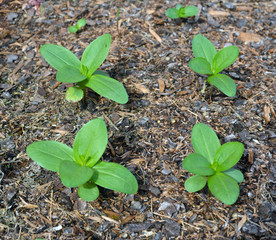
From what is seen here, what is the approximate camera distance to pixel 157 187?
2316mm

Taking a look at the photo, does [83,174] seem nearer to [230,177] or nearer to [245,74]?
[230,177]

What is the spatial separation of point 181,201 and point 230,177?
402mm

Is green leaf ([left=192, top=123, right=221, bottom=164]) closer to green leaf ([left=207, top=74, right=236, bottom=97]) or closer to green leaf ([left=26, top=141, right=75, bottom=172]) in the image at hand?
green leaf ([left=207, top=74, right=236, bottom=97])

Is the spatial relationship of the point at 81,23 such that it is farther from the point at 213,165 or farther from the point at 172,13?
the point at 213,165

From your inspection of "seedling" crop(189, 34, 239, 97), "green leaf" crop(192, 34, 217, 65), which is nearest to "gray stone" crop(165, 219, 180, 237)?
"seedling" crop(189, 34, 239, 97)

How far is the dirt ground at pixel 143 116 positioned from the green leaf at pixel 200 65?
32 centimetres

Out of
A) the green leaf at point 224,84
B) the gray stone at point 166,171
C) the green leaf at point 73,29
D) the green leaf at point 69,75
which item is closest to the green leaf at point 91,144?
the green leaf at point 69,75

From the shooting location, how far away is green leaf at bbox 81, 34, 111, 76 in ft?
8.61

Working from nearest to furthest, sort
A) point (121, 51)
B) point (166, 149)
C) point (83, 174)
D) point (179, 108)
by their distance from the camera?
point (83, 174) < point (166, 149) < point (179, 108) < point (121, 51)

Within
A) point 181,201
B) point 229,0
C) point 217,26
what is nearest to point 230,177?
point 181,201

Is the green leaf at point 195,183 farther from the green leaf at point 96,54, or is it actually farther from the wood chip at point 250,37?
the wood chip at point 250,37

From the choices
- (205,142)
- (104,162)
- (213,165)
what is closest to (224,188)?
(213,165)

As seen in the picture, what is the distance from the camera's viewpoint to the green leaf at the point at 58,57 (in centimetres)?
265

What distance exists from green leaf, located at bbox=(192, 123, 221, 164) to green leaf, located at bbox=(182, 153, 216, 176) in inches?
2.9
